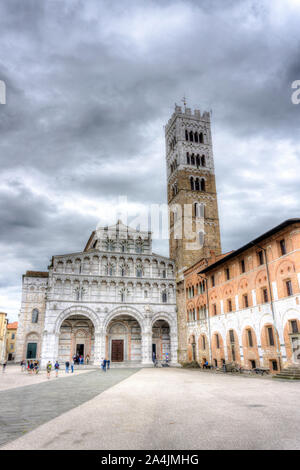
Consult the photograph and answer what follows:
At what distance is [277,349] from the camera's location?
22953mm

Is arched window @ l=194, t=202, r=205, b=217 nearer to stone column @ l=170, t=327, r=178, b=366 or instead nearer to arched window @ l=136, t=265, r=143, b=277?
arched window @ l=136, t=265, r=143, b=277

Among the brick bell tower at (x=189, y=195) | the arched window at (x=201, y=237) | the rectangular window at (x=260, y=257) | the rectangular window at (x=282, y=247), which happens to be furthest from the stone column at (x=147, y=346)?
the rectangular window at (x=282, y=247)

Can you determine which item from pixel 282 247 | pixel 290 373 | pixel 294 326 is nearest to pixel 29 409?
pixel 290 373

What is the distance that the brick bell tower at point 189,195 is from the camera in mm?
45125

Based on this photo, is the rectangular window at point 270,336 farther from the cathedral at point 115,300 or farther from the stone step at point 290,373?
the cathedral at point 115,300

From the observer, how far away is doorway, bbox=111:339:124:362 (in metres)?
42.2

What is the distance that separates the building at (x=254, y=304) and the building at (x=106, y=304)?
7.28 meters

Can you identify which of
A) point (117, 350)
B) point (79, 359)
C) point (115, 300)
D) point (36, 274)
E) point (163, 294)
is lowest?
point (79, 359)

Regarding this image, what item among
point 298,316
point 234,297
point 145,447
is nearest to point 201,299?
point 234,297

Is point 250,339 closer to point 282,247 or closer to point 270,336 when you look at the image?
point 270,336

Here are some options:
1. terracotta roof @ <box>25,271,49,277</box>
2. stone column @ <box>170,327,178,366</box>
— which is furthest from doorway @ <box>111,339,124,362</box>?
terracotta roof @ <box>25,271,49,277</box>

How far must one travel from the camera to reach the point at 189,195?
160ft

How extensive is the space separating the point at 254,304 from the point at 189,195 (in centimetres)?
2564
